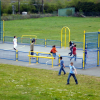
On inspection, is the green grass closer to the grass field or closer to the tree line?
the grass field

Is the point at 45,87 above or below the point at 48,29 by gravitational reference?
below

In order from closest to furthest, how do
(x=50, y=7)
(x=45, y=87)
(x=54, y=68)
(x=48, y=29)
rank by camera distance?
(x=45, y=87) < (x=54, y=68) < (x=48, y=29) < (x=50, y=7)

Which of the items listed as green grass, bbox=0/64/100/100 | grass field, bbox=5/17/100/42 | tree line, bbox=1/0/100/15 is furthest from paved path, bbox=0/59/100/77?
tree line, bbox=1/0/100/15

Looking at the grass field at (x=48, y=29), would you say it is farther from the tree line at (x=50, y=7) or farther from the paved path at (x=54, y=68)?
the tree line at (x=50, y=7)

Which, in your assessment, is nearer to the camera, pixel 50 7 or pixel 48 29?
pixel 48 29

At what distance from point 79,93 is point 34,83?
3.24 meters

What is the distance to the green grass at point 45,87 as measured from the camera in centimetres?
1112

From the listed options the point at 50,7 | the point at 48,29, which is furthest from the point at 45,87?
the point at 50,7

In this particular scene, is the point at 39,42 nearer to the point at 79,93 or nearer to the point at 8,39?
the point at 8,39

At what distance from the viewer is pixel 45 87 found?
13.0m

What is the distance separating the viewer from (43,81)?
48.5 ft

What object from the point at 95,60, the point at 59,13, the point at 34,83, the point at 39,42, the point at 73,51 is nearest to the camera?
the point at 34,83

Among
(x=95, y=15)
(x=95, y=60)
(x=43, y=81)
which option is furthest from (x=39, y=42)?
(x=95, y=15)

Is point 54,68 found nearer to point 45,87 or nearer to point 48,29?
point 45,87
